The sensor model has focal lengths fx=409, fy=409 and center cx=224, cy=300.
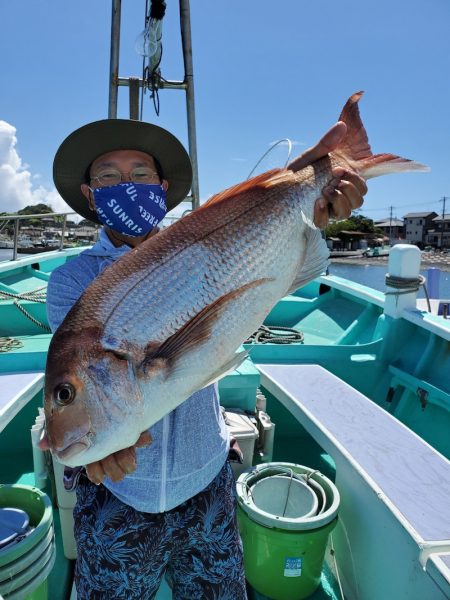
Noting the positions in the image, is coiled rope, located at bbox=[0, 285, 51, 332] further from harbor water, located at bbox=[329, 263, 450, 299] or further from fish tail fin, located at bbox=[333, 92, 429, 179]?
harbor water, located at bbox=[329, 263, 450, 299]

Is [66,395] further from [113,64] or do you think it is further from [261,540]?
[113,64]

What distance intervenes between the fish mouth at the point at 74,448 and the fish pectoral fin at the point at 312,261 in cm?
94

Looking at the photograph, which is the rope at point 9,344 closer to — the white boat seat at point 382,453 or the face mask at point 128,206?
the white boat seat at point 382,453

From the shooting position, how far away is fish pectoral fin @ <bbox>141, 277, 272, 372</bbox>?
4.12 ft

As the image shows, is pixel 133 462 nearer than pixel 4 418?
Yes

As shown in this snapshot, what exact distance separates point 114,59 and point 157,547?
6370 millimetres

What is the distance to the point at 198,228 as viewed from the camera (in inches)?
57.4

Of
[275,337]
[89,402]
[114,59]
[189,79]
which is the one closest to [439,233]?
[189,79]

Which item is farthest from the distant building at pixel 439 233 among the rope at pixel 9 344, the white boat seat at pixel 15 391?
the white boat seat at pixel 15 391

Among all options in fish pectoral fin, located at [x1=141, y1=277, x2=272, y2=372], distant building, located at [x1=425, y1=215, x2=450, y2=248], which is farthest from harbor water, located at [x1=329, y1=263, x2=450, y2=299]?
distant building, located at [x1=425, y1=215, x2=450, y2=248]

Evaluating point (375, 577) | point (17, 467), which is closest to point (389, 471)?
point (375, 577)

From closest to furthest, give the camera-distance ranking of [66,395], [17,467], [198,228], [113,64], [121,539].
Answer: [66,395] < [198,228] < [121,539] < [17,467] < [113,64]

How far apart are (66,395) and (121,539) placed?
769 millimetres

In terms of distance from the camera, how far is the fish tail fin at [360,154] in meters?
1.76
